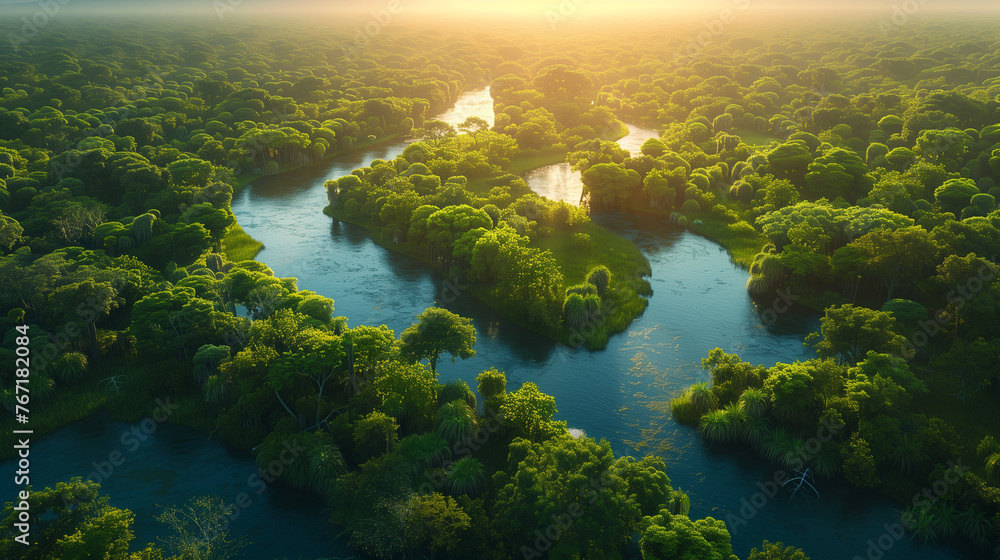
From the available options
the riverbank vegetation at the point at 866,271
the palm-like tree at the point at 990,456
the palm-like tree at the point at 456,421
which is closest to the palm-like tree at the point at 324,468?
the palm-like tree at the point at 456,421

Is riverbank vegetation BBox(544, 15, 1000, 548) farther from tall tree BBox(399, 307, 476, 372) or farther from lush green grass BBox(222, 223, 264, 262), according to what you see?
lush green grass BBox(222, 223, 264, 262)

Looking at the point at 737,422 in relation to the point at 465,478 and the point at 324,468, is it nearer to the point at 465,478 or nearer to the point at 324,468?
the point at 465,478

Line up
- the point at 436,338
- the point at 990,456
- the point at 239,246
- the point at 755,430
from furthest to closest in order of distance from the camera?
the point at 239,246
the point at 436,338
the point at 755,430
the point at 990,456

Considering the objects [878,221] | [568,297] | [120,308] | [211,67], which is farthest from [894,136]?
[211,67]

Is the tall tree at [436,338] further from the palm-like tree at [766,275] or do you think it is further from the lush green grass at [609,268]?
the palm-like tree at [766,275]

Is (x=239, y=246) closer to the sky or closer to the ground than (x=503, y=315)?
closer to the ground

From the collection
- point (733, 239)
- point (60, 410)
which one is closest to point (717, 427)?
point (733, 239)
